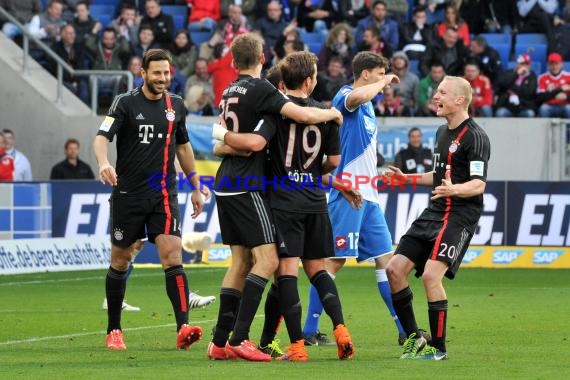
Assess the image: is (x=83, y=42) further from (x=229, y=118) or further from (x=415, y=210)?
(x=229, y=118)

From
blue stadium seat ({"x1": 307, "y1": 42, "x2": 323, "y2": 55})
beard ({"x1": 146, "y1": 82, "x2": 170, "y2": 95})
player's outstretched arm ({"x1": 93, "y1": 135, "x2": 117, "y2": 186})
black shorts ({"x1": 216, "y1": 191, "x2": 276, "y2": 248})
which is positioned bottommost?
black shorts ({"x1": 216, "y1": 191, "x2": 276, "y2": 248})

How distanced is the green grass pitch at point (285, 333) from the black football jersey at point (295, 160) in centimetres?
116

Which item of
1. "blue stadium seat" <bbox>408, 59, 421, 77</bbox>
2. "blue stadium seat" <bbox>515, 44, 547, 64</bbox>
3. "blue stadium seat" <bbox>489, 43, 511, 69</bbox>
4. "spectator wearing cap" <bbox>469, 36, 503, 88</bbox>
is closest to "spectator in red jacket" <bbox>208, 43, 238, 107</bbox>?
"blue stadium seat" <bbox>408, 59, 421, 77</bbox>

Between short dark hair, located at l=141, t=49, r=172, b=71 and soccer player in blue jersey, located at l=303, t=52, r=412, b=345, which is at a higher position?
short dark hair, located at l=141, t=49, r=172, b=71

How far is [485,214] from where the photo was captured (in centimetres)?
2178

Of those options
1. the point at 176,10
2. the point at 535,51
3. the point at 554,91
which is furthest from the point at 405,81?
the point at 176,10

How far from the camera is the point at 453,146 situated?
10.2 metres

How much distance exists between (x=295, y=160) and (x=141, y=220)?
5.98 feet

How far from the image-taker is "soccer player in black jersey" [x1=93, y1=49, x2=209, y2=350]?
36.7ft

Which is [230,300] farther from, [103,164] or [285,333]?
[285,333]

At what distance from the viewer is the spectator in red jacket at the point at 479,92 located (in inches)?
968

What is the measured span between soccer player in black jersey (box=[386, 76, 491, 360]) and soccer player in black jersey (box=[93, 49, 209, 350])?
187 cm

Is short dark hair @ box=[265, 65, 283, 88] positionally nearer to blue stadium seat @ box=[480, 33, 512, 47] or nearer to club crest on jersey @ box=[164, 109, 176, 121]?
club crest on jersey @ box=[164, 109, 176, 121]

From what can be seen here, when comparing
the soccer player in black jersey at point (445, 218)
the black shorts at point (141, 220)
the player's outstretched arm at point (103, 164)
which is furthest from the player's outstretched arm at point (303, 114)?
the black shorts at point (141, 220)
